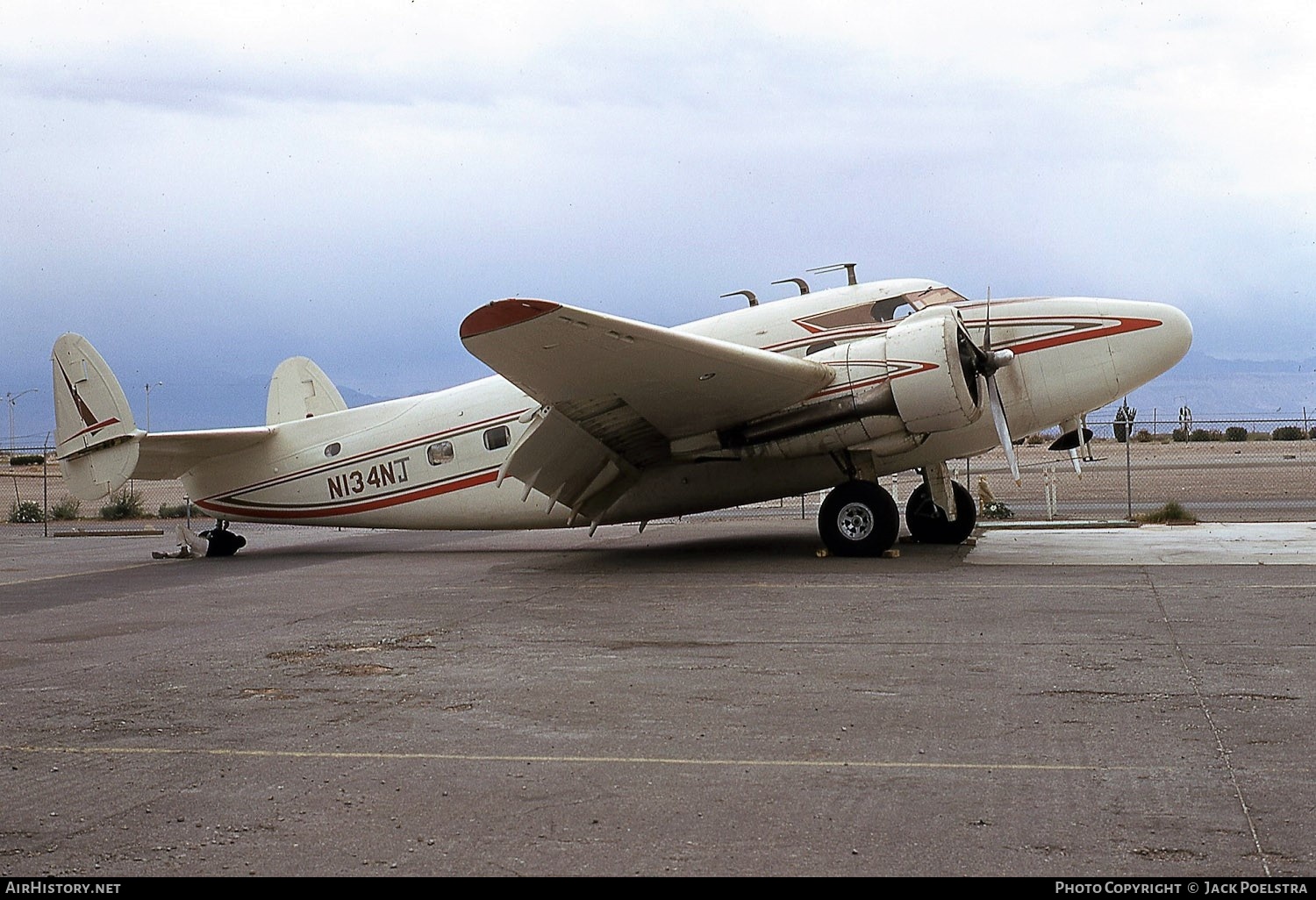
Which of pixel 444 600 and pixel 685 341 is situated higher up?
pixel 685 341

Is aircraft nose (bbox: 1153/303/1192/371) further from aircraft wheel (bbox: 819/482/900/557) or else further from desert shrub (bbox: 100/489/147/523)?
desert shrub (bbox: 100/489/147/523)

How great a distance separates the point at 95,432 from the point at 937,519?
12456 millimetres

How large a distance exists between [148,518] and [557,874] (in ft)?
119

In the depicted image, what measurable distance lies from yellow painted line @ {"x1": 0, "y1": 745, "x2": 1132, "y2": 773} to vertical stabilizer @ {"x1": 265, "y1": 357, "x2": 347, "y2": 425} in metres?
14.7

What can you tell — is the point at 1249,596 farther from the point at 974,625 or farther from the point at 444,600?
A: the point at 444,600

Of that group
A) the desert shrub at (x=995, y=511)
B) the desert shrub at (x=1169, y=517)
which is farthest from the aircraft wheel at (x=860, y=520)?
the desert shrub at (x=995, y=511)

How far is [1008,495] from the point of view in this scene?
116ft

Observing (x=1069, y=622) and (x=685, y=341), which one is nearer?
(x=1069, y=622)

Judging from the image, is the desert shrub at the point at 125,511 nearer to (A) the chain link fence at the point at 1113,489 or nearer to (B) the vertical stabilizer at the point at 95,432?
(A) the chain link fence at the point at 1113,489

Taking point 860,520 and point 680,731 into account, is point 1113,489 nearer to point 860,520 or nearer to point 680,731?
point 860,520

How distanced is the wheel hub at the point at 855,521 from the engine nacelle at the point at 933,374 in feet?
4.18

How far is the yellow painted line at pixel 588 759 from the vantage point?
5195 millimetres

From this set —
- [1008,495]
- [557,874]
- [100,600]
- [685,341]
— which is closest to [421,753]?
[557,874]

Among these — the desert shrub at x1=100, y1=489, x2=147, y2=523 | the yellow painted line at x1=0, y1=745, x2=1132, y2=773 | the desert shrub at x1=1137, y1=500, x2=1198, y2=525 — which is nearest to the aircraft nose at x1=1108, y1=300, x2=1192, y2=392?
the desert shrub at x1=1137, y1=500, x2=1198, y2=525
